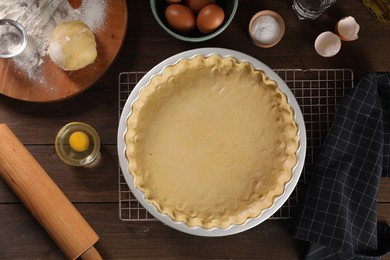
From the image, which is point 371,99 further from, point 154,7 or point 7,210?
point 7,210

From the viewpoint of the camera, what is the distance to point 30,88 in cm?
107

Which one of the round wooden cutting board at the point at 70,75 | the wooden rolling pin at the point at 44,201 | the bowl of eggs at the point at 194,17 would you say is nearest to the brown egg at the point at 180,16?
the bowl of eggs at the point at 194,17

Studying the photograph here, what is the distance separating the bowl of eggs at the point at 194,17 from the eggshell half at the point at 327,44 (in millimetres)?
213

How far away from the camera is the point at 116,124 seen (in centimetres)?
112

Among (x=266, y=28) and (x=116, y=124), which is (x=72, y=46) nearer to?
(x=116, y=124)

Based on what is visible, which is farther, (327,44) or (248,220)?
(327,44)

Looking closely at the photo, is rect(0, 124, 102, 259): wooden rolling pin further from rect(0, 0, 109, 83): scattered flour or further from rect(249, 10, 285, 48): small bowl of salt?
rect(249, 10, 285, 48): small bowl of salt

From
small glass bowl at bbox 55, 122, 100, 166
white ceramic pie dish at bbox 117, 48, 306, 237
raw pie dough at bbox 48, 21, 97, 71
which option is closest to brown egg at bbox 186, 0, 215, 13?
white ceramic pie dish at bbox 117, 48, 306, 237

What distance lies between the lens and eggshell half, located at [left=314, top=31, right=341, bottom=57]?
1.09m

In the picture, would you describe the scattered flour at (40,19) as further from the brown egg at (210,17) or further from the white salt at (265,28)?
the white salt at (265,28)

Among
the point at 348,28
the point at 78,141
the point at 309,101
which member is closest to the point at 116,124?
the point at 78,141

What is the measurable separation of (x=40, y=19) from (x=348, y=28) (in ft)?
2.24

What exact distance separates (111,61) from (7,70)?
9.1 inches

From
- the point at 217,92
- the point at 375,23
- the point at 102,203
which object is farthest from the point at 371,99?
the point at 102,203
